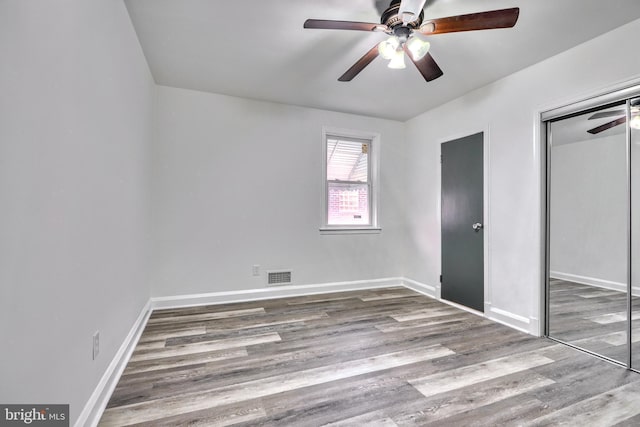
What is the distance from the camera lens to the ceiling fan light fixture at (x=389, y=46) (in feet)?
6.98

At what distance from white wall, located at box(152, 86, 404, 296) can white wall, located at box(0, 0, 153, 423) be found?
135 centimetres

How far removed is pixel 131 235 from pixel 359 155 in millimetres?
3221

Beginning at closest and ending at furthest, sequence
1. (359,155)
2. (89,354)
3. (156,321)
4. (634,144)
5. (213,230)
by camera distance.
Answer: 1. (89,354)
2. (634,144)
3. (156,321)
4. (213,230)
5. (359,155)

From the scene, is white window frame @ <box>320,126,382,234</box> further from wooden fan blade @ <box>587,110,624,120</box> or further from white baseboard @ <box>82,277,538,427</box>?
wooden fan blade @ <box>587,110,624,120</box>

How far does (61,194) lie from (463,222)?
373 cm

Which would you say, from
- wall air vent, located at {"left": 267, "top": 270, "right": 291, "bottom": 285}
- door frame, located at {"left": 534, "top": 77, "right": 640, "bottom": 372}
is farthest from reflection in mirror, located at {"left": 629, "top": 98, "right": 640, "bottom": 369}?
wall air vent, located at {"left": 267, "top": 270, "right": 291, "bottom": 285}

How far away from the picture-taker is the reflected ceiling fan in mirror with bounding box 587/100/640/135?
226 cm

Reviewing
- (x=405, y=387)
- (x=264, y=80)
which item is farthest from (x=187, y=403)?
(x=264, y=80)

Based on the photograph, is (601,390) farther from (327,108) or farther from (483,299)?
(327,108)

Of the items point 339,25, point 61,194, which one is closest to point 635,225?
point 339,25

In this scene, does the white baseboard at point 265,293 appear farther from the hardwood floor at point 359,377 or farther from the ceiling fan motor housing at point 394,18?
the ceiling fan motor housing at point 394,18

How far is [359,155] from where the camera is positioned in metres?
4.61

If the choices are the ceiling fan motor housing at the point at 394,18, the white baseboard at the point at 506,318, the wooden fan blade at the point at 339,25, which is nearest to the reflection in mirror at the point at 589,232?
the white baseboard at the point at 506,318

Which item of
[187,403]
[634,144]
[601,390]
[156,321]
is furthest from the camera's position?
[156,321]
